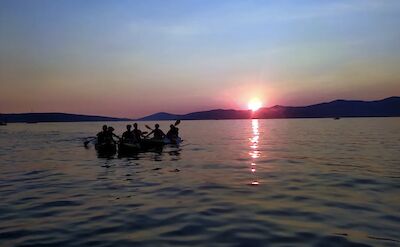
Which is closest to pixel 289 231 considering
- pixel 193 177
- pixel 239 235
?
pixel 239 235

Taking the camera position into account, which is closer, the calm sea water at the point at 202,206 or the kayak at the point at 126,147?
the calm sea water at the point at 202,206

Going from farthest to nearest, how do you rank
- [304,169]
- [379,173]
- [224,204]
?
[304,169] → [379,173] → [224,204]

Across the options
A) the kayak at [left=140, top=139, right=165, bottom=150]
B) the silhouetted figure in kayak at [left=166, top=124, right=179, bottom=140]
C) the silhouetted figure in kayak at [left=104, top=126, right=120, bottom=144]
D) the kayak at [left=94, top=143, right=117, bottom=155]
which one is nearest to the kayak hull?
the kayak at [left=94, top=143, right=117, bottom=155]

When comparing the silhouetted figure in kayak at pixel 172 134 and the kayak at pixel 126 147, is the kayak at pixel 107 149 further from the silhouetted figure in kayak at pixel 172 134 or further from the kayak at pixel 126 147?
the silhouetted figure in kayak at pixel 172 134

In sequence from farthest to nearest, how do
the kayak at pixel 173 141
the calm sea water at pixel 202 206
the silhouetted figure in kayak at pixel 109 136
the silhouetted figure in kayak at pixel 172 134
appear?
1. the silhouetted figure in kayak at pixel 172 134
2. the kayak at pixel 173 141
3. the silhouetted figure in kayak at pixel 109 136
4. the calm sea water at pixel 202 206

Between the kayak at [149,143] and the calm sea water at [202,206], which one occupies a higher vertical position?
the kayak at [149,143]

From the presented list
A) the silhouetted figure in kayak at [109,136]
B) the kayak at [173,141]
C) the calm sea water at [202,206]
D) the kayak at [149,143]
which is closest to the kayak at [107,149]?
the silhouetted figure in kayak at [109,136]

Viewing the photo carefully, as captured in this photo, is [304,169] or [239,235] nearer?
[239,235]

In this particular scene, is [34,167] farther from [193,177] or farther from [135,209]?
[135,209]

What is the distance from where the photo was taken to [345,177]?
18844 millimetres

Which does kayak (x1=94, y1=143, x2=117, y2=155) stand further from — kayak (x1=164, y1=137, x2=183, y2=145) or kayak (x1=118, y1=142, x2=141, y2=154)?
kayak (x1=164, y1=137, x2=183, y2=145)

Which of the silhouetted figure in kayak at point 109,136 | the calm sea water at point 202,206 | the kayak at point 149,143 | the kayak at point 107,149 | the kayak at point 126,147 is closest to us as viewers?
the calm sea water at point 202,206

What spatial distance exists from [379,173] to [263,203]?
10.3 m

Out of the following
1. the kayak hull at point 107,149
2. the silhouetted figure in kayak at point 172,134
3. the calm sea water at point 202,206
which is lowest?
the calm sea water at point 202,206
